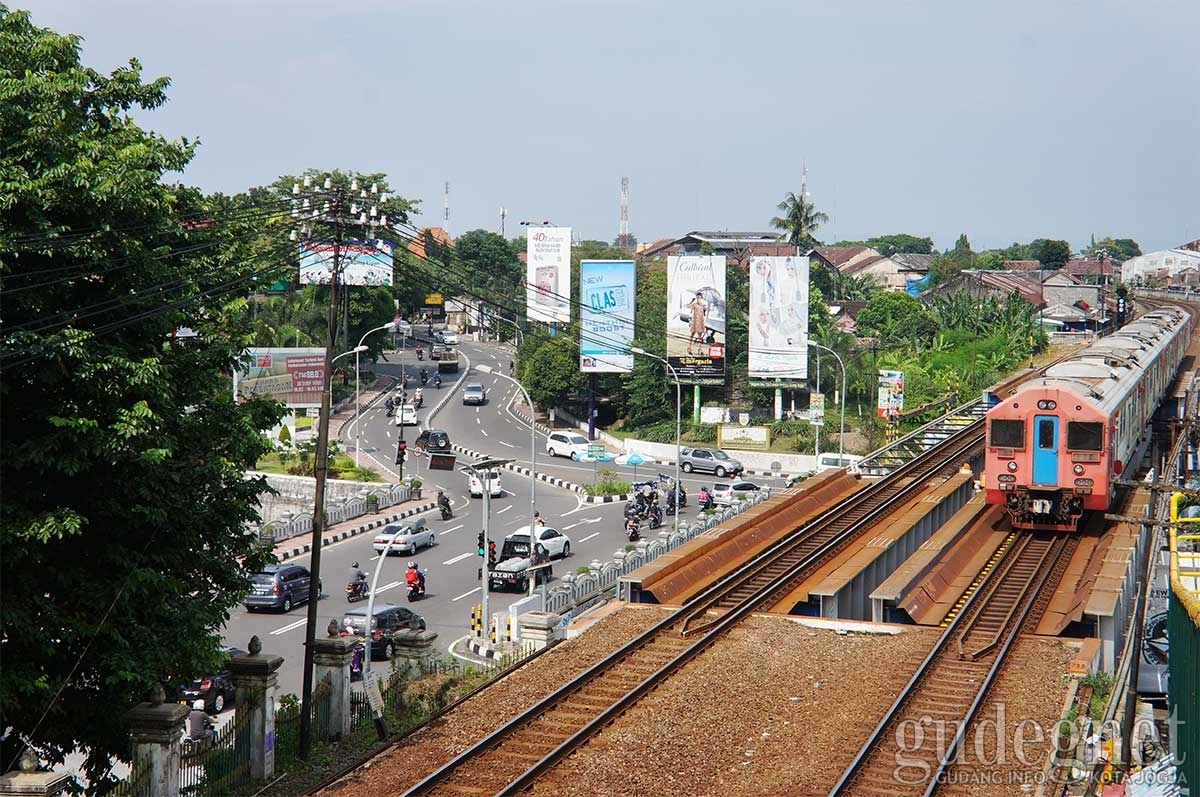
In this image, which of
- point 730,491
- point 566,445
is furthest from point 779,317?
point 730,491

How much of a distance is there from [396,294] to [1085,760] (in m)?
88.2

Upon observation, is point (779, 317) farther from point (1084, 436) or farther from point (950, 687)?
point (950, 687)

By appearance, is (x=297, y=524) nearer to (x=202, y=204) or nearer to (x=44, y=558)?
(x=202, y=204)

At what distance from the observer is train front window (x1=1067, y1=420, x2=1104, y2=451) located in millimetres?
26219

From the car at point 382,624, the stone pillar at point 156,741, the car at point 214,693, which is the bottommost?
the car at point 214,693

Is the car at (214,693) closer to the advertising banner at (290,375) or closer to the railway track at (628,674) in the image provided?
the railway track at (628,674)

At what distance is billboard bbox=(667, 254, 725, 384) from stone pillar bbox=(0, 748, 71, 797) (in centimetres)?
5004

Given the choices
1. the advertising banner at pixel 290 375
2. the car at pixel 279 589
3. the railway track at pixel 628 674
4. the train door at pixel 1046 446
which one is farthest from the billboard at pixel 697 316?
the train door at pixel 1046 446

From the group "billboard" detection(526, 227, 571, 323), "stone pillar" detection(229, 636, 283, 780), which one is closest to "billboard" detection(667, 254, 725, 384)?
"billboard" detection(526, 227, 571, 323)

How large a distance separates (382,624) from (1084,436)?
15.6 meters

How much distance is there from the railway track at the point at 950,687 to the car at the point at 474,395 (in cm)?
5522

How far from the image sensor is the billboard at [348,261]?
740 inches

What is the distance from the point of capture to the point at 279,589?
33719 mm

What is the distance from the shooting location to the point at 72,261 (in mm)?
14961
